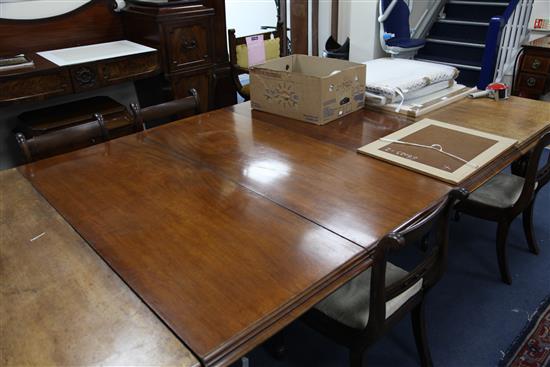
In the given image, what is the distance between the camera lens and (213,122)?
1.93 metres

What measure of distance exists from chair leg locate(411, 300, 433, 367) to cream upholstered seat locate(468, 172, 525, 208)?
25.5 inches

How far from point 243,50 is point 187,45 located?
594mm

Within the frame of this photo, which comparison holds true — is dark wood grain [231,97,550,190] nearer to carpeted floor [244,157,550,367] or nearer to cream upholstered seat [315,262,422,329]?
cream upholstered seat [315,262,422,329]

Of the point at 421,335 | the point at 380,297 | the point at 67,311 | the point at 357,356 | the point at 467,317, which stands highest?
the point at 67,311

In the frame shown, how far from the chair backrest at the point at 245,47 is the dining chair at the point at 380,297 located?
215 cm

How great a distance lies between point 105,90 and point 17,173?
5.51 ft

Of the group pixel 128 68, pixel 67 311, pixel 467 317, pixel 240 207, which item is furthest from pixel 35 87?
pixel 467 317

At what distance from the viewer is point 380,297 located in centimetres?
112

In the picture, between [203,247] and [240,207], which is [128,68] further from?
[203,247]

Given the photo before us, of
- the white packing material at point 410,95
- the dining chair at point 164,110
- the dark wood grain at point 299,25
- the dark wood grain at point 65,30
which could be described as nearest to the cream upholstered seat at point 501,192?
the white packing material at point 410,95

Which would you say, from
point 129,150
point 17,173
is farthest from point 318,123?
point 17,173

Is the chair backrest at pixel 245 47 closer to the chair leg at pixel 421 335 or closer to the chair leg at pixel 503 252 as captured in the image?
the chair leg at pixel 503 252

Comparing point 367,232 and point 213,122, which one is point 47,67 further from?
point 367,232

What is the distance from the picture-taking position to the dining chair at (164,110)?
1883 mm
